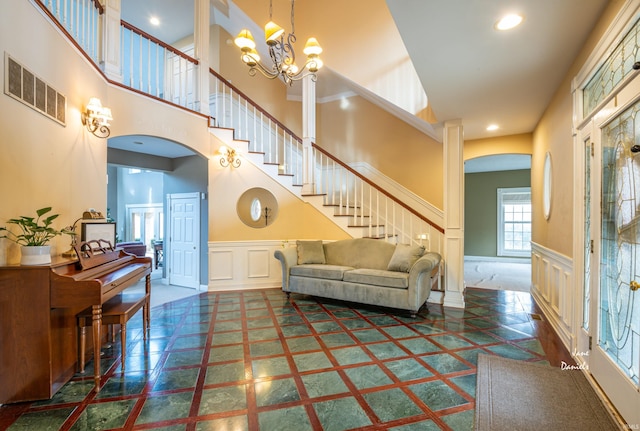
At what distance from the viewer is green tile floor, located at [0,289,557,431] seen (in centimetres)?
187

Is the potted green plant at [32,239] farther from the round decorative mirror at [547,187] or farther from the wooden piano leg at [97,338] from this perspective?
the round decorative mirror at [547,187]

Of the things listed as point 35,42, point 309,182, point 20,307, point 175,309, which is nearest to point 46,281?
point 20,307

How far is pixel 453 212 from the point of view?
4340 millimetres

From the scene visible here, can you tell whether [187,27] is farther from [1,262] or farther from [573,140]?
[573,140]

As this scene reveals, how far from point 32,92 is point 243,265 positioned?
3.71m

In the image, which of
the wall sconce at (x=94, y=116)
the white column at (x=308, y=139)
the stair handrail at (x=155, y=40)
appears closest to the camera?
the wall sconce at (x=94, y=116)

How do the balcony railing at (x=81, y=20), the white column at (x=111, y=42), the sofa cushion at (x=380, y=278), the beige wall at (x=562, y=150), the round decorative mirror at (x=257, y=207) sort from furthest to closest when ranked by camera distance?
the round decorative mirror at (x=257, y=207) → the sofa cushion at (x=380, y=278) → the white column at (x=111, y=42) → the balcony railing at (x=81, y=20) → the beige wall at (x=562, y=150)

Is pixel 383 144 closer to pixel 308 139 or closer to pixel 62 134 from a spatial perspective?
pixel 308 139

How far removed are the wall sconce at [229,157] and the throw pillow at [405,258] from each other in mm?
3189

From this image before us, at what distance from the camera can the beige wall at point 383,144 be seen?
5.82 metres

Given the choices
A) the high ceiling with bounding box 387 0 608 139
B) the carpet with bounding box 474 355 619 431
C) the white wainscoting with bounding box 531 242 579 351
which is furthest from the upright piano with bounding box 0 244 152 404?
the white wainscoting with bounding box 531 242 579 351

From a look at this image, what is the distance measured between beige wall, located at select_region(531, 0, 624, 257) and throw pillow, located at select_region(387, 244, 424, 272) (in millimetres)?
1583

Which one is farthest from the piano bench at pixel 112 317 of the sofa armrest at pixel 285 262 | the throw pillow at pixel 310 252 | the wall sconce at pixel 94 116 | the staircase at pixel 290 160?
the staircase at pixel 290 160

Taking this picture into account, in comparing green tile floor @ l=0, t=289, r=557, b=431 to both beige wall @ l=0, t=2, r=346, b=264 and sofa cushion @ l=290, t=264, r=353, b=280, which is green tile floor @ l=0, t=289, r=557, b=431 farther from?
beige wall @ l=0, t=2, r=346, b=264
